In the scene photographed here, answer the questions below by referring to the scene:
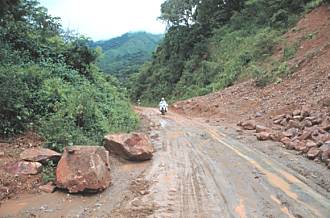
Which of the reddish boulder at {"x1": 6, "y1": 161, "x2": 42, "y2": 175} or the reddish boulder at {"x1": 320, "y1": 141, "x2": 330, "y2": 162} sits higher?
the reddish boulder at {"x1": 320, "y1": 141, "x2": 330, "y2": 162}

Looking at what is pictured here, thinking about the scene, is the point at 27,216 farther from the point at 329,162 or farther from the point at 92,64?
the point at 92,64

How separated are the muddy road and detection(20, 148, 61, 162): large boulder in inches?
50.4

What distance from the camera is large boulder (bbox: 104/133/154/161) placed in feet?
33.9

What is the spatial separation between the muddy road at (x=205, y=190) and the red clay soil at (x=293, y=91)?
17.3 feet

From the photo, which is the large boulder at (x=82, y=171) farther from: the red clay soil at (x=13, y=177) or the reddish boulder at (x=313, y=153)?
the reddish boulder at (x=313, y=153)

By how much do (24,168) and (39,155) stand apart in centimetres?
48

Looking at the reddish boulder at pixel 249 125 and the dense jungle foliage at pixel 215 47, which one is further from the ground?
the dense jungle foliage at pixel 215 47

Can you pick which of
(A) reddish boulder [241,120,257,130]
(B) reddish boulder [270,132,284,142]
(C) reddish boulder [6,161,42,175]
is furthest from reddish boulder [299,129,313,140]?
(C) reddish boulder [6,161,42,175]

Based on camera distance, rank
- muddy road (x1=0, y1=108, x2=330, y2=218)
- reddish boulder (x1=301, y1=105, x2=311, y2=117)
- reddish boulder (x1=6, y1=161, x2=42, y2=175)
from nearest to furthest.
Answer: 1. muddy road (x1=0, y1=108, x2=330, y2=218)
2. reddish boulder (x1=6, y1=161, x2=42, y2=175)
3. reddish boulder (x1=301, y1=105, x2=311, y2=117)

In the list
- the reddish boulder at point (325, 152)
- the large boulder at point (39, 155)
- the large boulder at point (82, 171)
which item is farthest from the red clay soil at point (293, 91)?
the large boulder at point (39, 155)

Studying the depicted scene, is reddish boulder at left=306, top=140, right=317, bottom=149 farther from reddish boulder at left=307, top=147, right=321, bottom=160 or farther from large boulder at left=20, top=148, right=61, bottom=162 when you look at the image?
large boulder at left=20, top=148, right=61, bottom=162

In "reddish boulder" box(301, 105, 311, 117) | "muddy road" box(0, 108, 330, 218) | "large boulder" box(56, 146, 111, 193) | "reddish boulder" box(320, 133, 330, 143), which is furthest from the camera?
"reddish boulder" box(301, 105, 311, 117)

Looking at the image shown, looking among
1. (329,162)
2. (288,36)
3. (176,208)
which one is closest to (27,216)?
(176,208)

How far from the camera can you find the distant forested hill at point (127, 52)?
86250 millimetres
